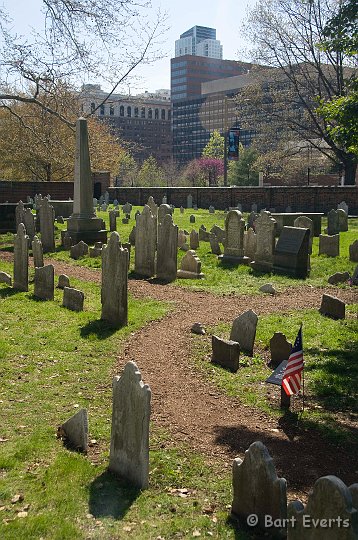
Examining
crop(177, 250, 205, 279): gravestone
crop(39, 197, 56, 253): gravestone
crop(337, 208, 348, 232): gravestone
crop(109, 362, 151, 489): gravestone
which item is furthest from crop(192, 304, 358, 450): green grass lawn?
crop(337, 208, 348, 232): gravestone

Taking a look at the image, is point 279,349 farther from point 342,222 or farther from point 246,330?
point 342,222

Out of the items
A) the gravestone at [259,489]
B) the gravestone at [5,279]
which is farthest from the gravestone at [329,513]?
the gravestone at [5,279]

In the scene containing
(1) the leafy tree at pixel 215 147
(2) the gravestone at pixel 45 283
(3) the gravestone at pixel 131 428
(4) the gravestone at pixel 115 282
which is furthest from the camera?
(1) the leafy tree at pixel 215 147

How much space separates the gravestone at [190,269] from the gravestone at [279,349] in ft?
20.0

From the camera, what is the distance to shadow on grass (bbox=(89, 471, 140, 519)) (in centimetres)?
456

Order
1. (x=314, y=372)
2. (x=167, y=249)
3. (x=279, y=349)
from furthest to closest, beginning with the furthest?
(x=167, y=249) < (x=279, y=349) < (x=314, y=372)

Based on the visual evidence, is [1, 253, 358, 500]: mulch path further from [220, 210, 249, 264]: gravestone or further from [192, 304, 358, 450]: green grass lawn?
[220, 210, 249, 264]: gravestone

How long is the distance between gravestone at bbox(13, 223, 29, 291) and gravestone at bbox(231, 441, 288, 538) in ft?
27.7

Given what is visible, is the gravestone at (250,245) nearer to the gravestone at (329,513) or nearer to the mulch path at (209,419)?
the mulch path at (209,419)

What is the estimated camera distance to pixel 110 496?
4801 mm

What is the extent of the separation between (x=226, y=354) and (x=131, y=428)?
3198 mm

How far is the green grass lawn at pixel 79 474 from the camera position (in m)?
4.37

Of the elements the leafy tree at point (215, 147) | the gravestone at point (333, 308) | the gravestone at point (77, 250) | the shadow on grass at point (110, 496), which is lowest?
the shadow on grass at point (110, 496)

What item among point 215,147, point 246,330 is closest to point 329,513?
point 246,330
